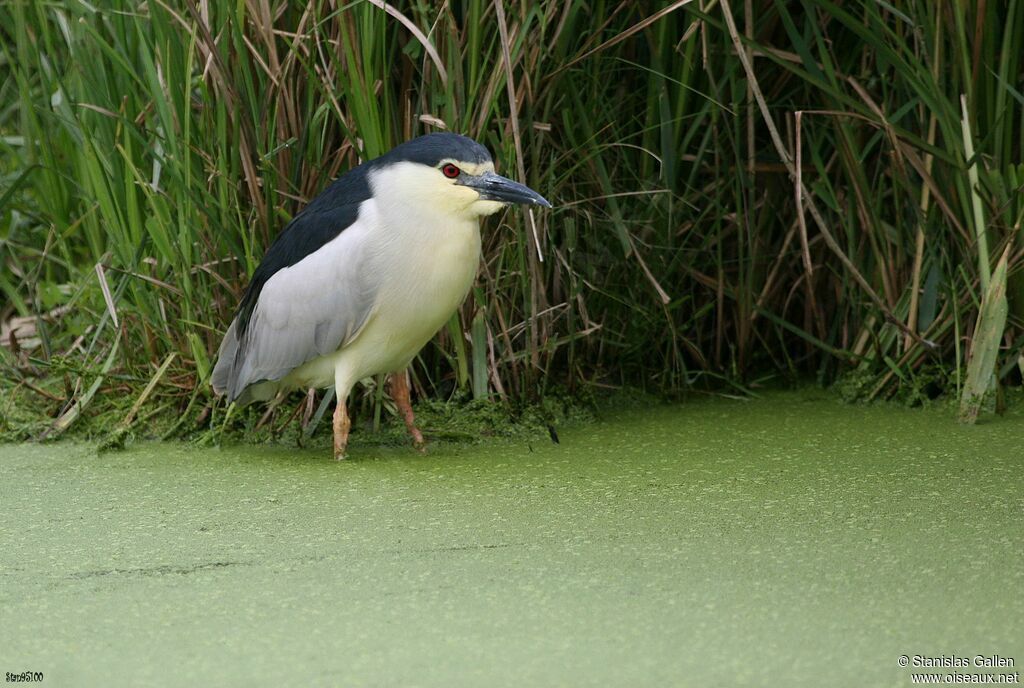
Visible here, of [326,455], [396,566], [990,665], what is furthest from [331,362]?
[990,665]

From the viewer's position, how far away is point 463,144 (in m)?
2.57

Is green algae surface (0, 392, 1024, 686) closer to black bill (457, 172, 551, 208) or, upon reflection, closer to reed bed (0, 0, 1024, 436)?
reed bed (0, 0, 1024, 436)

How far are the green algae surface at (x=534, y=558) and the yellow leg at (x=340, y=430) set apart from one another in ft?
0.22

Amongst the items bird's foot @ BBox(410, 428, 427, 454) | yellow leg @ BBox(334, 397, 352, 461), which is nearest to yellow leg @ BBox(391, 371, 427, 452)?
bird's foot @ BBox(410, 428, 427, 454)

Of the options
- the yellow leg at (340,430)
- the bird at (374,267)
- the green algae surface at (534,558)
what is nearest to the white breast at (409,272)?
the bird at (374,267)

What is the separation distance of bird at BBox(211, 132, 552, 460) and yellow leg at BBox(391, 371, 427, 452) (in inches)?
0.4

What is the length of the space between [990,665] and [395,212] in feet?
5.02

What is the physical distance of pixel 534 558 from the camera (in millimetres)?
1924

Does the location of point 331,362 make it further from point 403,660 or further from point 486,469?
point 403,660

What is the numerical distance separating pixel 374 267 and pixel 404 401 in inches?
12.8

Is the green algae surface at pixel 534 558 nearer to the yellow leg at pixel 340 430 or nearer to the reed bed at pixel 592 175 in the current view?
the yellow leg at pixel 340 430

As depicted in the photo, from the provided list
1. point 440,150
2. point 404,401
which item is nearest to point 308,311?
point 404,401

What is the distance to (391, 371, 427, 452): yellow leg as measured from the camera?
275 cm

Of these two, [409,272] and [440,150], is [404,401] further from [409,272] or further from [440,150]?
[440,150]
